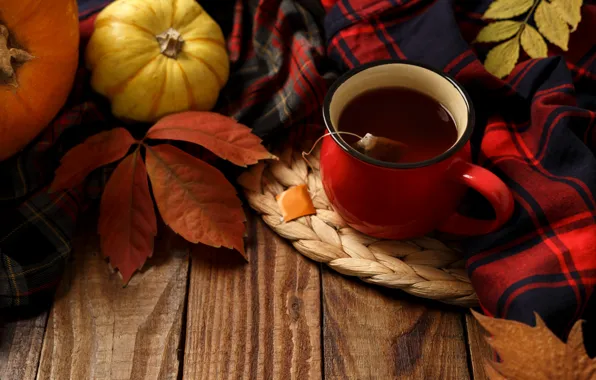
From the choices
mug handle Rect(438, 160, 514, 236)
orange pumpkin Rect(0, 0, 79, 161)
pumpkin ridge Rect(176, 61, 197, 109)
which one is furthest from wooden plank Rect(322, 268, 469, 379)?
orange pumpkin Rect(0, 0, 79, 161)

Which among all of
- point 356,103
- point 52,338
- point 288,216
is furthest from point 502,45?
point 52,338

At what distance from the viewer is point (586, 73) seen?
88 cm

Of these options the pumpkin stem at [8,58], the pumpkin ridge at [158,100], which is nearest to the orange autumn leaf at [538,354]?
the pumpkin ridge at [158,100]

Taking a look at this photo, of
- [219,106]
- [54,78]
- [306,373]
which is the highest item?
[54,78]

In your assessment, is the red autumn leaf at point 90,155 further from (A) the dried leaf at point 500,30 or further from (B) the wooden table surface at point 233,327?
(A) the dried leaf at point 500,30

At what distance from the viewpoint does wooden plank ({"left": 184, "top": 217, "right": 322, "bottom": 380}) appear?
793 mm

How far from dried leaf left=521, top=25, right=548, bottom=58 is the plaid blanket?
1cm

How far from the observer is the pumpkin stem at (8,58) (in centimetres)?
75

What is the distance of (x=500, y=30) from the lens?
2.85 feet

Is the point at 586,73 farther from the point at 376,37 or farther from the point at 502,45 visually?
the point at 376,37

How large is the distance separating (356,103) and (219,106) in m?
0.22

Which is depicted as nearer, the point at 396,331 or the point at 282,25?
the point at 396,331

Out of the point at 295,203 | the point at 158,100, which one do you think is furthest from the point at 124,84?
the point at 295,203

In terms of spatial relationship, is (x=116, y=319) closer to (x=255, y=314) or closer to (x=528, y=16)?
(x=255, y=314)
